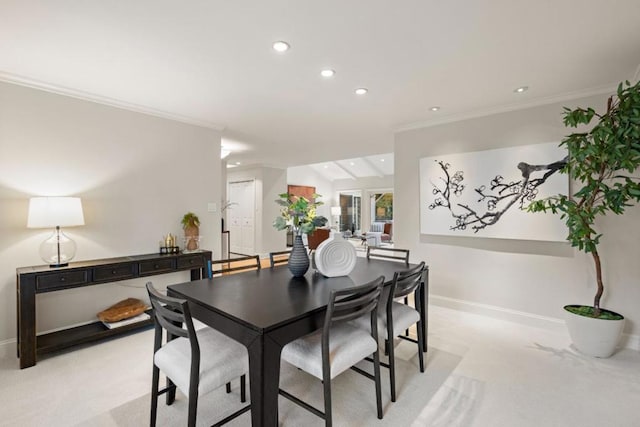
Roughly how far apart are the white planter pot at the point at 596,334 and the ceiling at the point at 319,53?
7.11ft

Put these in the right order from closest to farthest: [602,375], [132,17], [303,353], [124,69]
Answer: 1. [303,353]
2. [132,17]
3. [602,375]
4. [124,69]

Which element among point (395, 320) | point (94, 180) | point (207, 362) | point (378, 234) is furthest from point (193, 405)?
point (378, 234)

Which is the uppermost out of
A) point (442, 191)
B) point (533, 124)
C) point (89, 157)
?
point (533, 124)

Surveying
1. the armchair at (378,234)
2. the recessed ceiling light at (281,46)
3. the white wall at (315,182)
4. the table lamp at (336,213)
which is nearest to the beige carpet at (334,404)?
the recessed ceiling light at (281,46)

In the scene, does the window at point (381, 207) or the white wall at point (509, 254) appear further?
the window at point (381, 207)

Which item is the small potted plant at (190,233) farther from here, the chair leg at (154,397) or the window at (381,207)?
the window at (381,207)

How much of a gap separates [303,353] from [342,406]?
1.85 ft

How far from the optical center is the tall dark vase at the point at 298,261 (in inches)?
89.5

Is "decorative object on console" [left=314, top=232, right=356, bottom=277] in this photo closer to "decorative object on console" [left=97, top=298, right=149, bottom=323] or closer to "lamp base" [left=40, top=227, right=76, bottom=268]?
"decorative object on console" [left=97, top=298, right=149, bottom=323]

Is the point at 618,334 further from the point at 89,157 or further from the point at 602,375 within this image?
the point at 89,157

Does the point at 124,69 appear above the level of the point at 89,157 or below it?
above

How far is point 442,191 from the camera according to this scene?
3846mm

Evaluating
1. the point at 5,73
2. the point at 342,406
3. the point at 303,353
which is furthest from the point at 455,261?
the point at 5,73

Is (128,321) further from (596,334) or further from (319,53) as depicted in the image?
(596,334)
